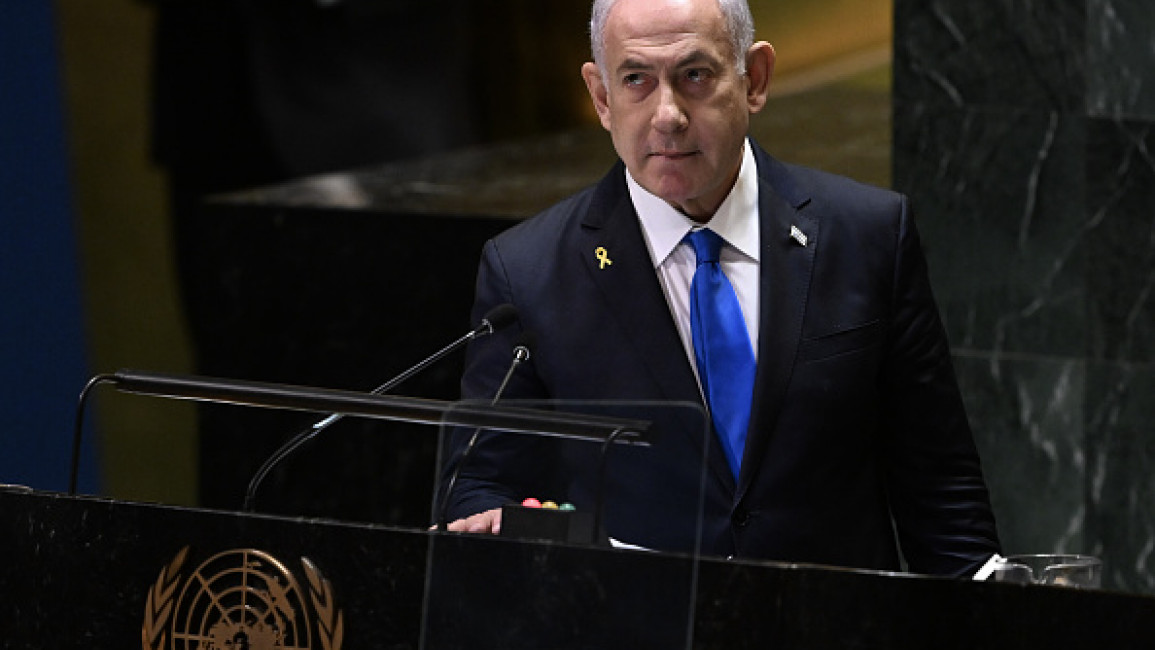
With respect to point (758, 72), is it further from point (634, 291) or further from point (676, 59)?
point (634, 291)

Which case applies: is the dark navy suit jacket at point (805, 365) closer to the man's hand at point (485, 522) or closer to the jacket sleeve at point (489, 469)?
the jacket sleeve at point (489, 469)

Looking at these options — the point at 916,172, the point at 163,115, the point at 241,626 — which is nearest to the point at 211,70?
the point at 163,115

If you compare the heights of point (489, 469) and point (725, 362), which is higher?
point (725, 362)

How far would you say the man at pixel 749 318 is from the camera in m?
3.12

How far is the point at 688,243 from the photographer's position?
10.7 ft

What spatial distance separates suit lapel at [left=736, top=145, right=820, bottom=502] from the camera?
310 centimetres

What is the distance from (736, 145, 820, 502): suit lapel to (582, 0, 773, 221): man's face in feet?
0.44

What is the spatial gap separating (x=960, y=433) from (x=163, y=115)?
2.86m

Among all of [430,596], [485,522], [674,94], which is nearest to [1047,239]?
[674,94]

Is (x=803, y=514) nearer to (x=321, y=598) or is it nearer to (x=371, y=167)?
(x=321, y=598)

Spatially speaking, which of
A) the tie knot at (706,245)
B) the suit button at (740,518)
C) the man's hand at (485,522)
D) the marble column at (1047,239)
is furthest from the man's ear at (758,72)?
the marble column at (1047,239)

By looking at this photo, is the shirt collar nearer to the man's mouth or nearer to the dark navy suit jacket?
the dark navy suit jacket

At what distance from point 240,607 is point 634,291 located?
0.87 metres

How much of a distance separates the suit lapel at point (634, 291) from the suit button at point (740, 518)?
0.13 feet
